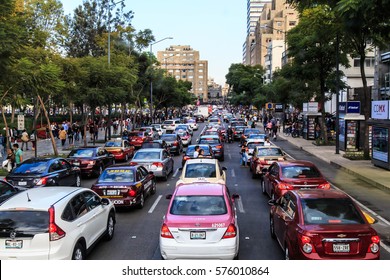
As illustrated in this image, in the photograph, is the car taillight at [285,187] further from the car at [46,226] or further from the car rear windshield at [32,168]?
the car rear windshield at [32,168]

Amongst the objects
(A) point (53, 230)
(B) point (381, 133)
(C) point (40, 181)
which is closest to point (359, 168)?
(B) point (381, 133)

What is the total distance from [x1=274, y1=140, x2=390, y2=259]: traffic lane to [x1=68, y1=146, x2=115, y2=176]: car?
10877 mm

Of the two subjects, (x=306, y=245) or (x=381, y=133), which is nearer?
(x=306, y=245)

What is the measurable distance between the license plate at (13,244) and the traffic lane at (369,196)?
285 inches

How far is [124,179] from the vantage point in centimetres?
1455

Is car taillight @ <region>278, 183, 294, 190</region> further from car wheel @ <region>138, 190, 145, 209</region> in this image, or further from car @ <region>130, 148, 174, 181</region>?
car @ <region>130, 148, 174, 181</region>

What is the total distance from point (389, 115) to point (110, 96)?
70.2 feet

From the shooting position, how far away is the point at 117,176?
14.7 metres

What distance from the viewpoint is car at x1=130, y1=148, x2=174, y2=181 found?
2006 cm

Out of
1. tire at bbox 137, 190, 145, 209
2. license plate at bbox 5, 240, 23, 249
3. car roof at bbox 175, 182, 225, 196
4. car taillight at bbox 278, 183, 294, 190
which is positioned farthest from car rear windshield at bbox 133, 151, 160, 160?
license plate at bbox 5, 240, 23, 249

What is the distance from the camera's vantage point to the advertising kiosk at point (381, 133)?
77.6ft

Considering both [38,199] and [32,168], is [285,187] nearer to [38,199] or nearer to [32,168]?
[38,199]

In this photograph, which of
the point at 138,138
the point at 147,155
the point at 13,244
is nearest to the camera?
the point at 13,244

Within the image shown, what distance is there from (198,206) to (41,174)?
8.73 meters
